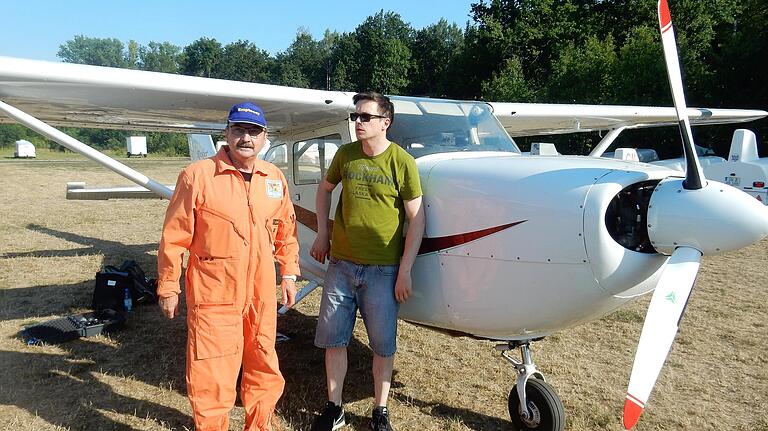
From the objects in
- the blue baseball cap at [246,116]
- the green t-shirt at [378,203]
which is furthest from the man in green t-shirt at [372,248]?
the blue baseball cap at [246,116]

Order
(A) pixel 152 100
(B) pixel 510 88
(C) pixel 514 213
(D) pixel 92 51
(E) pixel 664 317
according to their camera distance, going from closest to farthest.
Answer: (E) pixel 664 317, (C) pixel 514 213, (A) pixel 152 100, (B) pixel 510 88, (D) pixel 92 51

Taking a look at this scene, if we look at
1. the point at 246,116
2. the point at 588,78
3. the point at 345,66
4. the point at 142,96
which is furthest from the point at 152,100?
the point at 345,66

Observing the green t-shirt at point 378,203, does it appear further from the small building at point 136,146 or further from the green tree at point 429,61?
the small building at point 136,146

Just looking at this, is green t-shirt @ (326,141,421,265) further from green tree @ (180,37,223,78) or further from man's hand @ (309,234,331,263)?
green tree @ (180,37,223,78)

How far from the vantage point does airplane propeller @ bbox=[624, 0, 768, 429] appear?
2154mm

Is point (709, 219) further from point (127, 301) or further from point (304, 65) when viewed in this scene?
point (304, 65)

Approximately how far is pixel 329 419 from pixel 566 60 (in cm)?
3021

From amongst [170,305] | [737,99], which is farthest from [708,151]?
[170,305]

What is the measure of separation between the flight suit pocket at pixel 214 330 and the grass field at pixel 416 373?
0.93m

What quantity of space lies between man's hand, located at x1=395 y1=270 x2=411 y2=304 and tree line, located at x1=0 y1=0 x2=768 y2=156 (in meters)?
21.6

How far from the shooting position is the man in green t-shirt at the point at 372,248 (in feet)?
9.60

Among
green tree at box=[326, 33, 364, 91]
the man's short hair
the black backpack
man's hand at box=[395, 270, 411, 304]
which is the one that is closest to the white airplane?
man's hand at box=[395, 270, 411, 304]

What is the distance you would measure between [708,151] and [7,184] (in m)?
24.8

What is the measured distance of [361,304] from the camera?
10.1 feet
